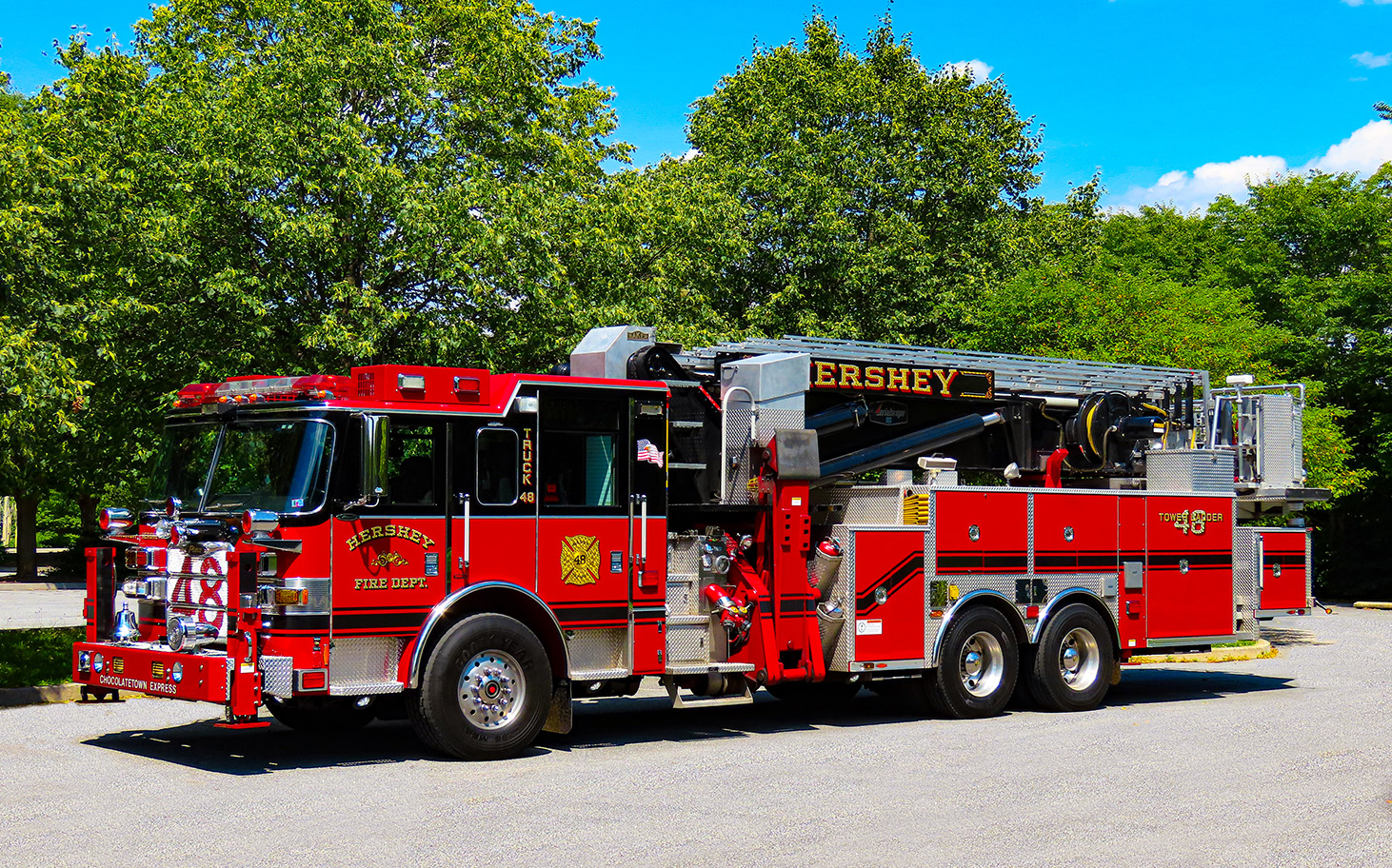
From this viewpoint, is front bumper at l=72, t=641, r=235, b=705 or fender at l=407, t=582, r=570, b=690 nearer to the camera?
front bumper at l=72, t=641, r=235, b=705

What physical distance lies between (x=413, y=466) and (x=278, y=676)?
1.77 m

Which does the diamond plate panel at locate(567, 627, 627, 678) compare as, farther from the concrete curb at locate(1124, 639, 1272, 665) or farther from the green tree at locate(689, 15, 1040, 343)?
the green tree at locate(689, 15, 1040, 343)

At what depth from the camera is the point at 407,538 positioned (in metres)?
10.3

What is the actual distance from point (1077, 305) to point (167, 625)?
21604mm

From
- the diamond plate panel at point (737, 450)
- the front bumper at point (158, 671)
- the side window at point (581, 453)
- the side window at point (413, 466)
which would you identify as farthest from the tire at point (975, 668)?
the front bumper at point (158, 671)

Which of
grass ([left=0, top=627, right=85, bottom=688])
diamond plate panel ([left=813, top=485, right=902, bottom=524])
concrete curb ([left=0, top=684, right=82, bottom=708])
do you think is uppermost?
diamond plate panel ([left=813, top=485, right=902, bottom=524])

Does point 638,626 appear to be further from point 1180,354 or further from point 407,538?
point 1180,354

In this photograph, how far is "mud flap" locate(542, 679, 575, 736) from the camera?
1104cm

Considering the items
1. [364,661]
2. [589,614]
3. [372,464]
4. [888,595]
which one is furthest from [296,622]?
[888,595]

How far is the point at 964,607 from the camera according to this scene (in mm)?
13641

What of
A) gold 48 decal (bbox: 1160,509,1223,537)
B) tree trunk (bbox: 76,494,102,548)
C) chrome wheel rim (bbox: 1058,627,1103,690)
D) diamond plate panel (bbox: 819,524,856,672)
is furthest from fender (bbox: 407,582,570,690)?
tree trunk (bbox: 76,494,102,548)

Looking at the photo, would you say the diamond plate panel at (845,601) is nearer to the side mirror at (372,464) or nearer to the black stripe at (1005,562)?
the black stripe at (1005,562)

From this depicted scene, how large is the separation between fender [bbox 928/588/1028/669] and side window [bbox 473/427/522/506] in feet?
15.1

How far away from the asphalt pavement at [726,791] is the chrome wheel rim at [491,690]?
1.39 feet
